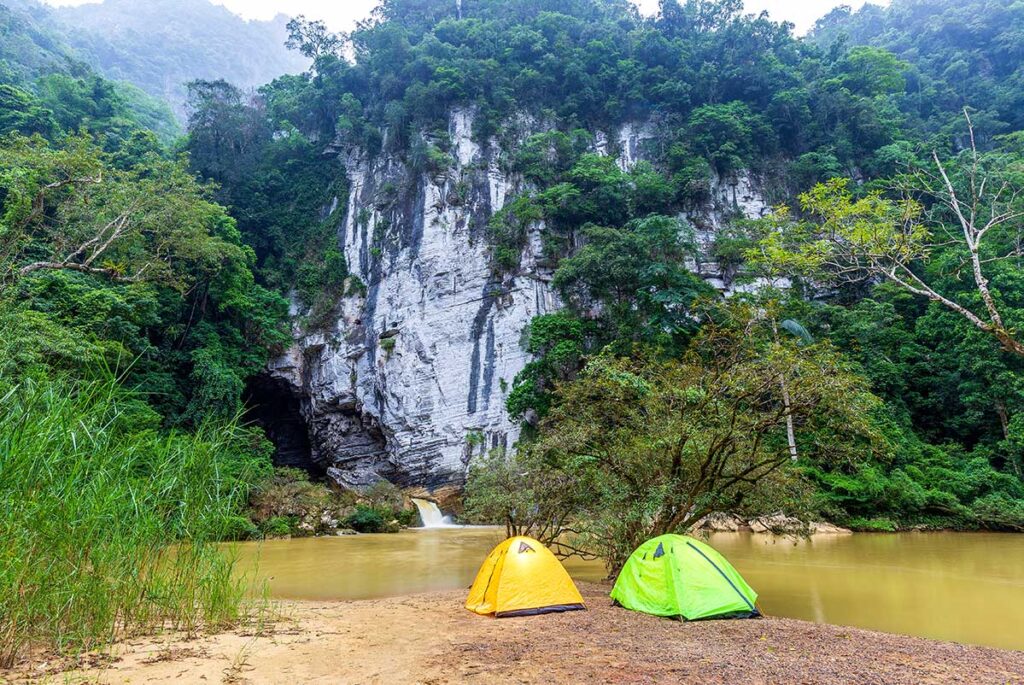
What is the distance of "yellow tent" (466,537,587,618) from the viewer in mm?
4730

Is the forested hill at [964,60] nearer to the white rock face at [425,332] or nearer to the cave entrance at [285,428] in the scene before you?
the white rock face at [425,332]

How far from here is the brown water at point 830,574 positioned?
5.24 meters

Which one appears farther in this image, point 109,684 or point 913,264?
point 913,264

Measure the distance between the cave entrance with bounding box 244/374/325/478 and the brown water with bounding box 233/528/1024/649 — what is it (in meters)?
9.41

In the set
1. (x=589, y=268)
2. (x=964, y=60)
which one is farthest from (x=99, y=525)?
(x=964, y=60)

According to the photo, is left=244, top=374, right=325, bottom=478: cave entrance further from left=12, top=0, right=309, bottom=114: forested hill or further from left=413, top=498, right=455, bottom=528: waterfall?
left=12, top=0, right=309, bottom=114: forested hill

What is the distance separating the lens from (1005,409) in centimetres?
1418

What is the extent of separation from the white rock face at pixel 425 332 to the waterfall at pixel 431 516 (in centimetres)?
105

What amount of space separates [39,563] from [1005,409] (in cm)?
1949

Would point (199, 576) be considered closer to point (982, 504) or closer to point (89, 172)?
point (89, 172)

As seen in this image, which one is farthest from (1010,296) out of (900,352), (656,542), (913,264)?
(656,542)

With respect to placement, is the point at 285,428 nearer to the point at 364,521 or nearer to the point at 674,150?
the point at 364,521

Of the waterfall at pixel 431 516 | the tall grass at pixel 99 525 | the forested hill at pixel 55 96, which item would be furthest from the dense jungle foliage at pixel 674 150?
the tall grass at pixel 99 525

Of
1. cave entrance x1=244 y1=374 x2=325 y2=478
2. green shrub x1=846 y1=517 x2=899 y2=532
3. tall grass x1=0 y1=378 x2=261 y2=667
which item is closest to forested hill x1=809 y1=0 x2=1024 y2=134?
green shrub x1=846 y1=517 x2=899 y2=532
